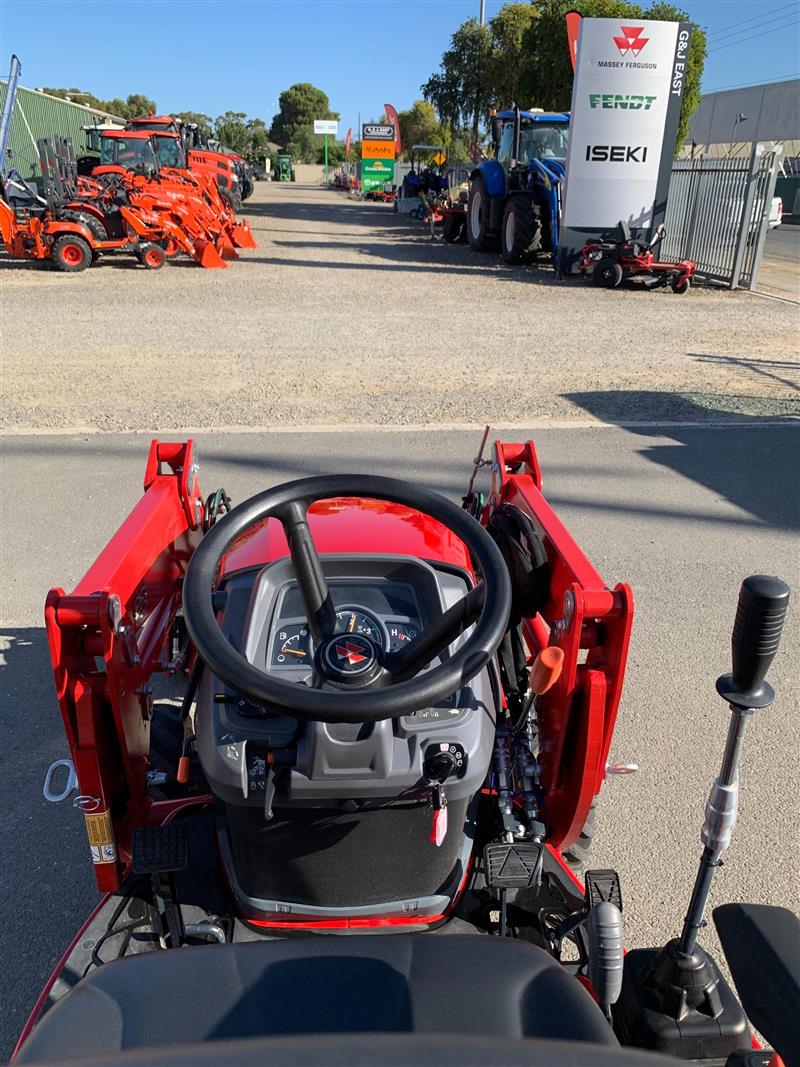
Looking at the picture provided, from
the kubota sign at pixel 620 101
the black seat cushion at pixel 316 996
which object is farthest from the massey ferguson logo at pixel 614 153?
the black seat cushion at pixel 316 996

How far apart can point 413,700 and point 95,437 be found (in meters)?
5.12

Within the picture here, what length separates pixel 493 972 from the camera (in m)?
1.27

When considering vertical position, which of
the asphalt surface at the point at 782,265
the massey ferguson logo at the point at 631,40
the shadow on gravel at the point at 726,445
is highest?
the massey ferguson logo at the point at 631,40

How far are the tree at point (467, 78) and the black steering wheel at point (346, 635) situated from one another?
36.1m

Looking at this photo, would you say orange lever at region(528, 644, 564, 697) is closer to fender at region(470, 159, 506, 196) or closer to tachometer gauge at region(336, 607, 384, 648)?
tachometer gauge at region(336, 607, 384, 648)

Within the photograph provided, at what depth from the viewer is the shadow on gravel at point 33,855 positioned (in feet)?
7.05

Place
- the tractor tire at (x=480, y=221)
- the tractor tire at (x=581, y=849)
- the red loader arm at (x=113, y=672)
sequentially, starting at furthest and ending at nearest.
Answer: the tractor tire at (x=480, y=221), the tractor tire at (x=581, y=849), the red loader arm at (x=113, y=672)

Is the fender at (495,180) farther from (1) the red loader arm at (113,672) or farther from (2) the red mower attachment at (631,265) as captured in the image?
(1) the red loader arm at (113,672)

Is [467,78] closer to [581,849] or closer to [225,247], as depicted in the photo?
[225,247]

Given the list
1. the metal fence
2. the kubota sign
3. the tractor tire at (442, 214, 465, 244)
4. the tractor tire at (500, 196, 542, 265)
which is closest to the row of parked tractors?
the tractor tire at (500, 196, 542, 265)

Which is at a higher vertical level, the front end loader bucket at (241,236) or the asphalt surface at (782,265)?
the front end loader bucket at (241,236)

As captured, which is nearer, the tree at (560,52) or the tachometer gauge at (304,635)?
the tachometer gauge at (304,635)

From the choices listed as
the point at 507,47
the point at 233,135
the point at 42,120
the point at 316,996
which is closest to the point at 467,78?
the point at 507,47

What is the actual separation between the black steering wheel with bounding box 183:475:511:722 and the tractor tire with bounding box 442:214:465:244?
1958 centimetres
